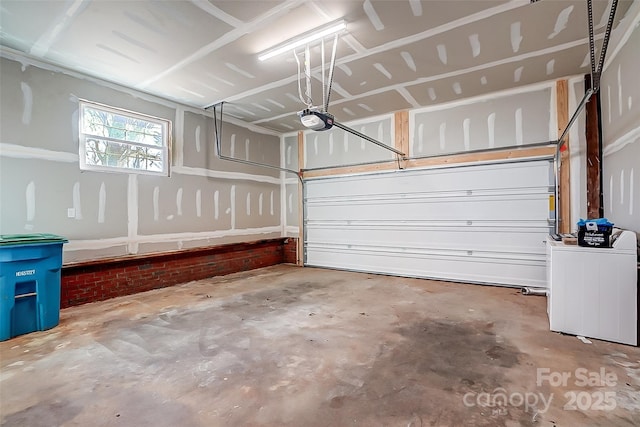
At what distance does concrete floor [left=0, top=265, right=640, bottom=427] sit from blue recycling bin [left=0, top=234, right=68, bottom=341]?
0.16 metres

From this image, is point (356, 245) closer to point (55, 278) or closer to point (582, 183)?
point (582, 183)

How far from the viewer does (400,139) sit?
5.62m

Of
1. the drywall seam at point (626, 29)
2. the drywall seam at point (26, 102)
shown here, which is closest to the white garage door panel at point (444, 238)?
the drywall seam at point (626, 29)

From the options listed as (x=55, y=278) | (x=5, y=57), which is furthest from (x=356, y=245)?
(x=5, y=57)

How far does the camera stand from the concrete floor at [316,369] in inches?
70.1

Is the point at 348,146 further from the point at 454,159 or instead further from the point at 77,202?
the point at 77,202

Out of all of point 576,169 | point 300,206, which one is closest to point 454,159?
point 576,169

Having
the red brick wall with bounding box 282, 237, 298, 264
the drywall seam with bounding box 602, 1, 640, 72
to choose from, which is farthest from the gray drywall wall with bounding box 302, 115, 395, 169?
the drywall seam with bounding box 602, 1, 640, 72

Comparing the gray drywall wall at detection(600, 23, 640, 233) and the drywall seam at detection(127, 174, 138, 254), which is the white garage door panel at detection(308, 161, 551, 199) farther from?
the drywall seam at detection(127, 174, 138, 254)

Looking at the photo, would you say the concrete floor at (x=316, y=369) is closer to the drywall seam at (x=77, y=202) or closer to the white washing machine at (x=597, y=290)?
the white washing machine at (x=597, y=290)

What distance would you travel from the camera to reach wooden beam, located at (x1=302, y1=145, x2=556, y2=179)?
4547mm

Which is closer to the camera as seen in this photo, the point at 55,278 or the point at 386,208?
the point at 55,278

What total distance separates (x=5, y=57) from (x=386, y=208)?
18.6 ft

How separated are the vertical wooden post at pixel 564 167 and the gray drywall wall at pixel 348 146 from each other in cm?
248
